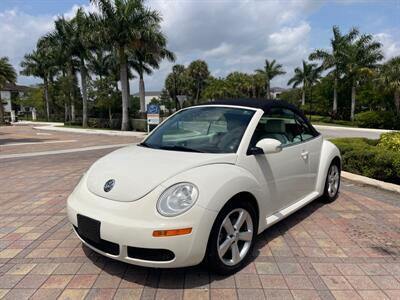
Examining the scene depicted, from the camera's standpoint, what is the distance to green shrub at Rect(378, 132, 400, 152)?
777 centimetres

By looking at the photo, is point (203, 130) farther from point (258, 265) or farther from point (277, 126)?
point (258, 265)

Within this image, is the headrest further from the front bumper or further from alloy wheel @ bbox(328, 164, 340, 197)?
the front bumper

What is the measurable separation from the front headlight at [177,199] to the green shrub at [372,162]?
207 inches

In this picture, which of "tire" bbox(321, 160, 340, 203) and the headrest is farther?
"tire" bbox(321, 160, 340, 203)

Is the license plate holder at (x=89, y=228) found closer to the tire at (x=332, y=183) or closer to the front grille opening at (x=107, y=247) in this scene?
the front grille opening at (x=107, y=247)

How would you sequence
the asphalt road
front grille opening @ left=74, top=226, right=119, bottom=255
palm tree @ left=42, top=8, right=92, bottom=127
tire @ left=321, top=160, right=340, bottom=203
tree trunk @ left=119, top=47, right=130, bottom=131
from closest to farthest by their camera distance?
1. front grille opening @ left=74, top=226, right=119, bottom=255
2. tire @ left=321, top=160, right=340, bottom=203
3. the asphalt road
4. tree trunk @ left=119, top=47, right=130, bottom=131
5. palm tree @ left=42, top=8, right=92, bottom=127

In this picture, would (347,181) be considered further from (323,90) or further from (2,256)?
(323,90)

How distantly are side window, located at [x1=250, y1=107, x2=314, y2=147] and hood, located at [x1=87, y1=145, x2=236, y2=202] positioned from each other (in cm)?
66

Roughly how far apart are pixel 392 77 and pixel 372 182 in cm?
2763

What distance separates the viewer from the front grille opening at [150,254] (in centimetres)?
259

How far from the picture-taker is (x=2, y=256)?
136 inches

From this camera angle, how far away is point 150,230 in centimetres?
251

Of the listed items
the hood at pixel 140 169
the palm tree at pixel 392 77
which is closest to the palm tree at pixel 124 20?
the palm tree at pixel 392 77

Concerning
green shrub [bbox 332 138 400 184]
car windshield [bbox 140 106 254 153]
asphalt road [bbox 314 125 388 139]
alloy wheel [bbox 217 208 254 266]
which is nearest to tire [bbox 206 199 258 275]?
alloy wheel [bbox 217 208 254 266]
